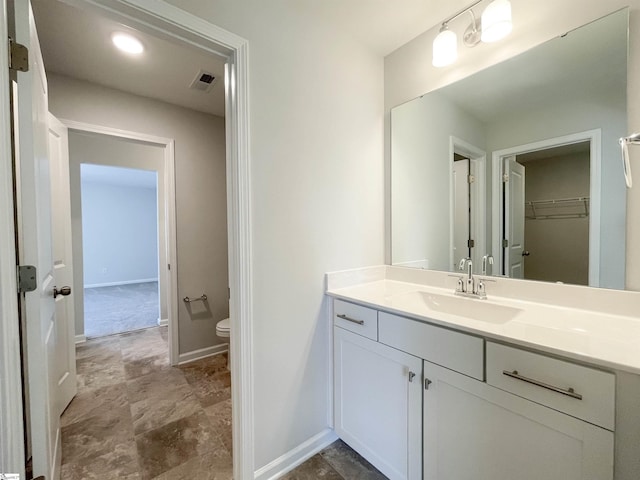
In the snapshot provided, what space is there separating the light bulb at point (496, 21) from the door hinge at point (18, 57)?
187cm

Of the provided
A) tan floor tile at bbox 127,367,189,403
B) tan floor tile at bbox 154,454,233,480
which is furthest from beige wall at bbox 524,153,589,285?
tan floor tile at bbox 127,367,189,403

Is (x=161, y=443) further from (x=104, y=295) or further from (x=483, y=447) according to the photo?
(x=104, y=295)

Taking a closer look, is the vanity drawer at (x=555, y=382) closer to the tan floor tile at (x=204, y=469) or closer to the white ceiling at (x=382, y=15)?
the tan floor tile at (x=204, y=469)

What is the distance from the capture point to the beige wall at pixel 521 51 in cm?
104

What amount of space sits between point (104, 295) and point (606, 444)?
6.93 m

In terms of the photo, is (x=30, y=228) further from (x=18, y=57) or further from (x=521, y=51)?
(x=521, y=51)

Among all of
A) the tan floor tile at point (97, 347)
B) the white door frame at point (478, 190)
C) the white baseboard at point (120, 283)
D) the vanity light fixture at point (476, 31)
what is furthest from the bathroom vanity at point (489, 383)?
the white baseboard at point (120, 283)

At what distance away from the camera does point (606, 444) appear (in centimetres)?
72

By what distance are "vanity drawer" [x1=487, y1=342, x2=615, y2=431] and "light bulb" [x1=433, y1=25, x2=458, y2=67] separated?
4.88 ft

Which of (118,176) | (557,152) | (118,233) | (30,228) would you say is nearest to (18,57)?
(30,228)

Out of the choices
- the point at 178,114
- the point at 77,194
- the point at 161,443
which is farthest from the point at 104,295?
the point at 161,443

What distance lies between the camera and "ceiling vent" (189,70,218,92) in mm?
2006

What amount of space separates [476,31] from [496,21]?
170mm

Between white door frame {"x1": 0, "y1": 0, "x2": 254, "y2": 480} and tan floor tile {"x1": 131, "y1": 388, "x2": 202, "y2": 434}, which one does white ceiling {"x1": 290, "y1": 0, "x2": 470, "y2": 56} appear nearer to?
white door frame {"x1": 0, "y1": 0, "x2": 254, "y2": 480}
